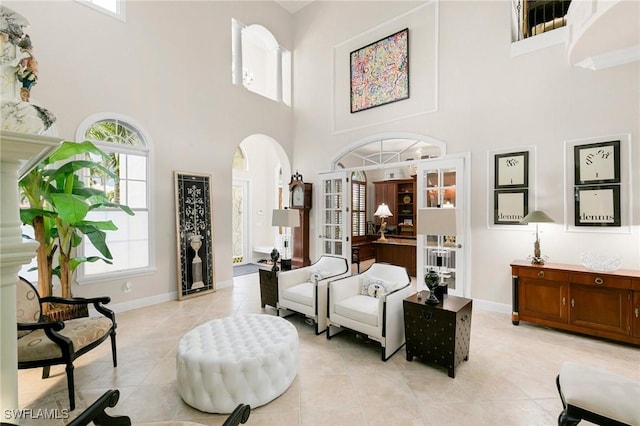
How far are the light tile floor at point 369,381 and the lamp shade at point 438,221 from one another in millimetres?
1274

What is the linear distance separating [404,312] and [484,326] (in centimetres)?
157

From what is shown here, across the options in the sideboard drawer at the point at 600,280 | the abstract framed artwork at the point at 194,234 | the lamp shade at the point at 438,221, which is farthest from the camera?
the abstract framed artwork at the point at 194,234

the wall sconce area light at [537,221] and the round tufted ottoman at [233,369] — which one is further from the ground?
the wall sconce area light at [537,221]

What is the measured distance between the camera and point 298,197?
21.0ft

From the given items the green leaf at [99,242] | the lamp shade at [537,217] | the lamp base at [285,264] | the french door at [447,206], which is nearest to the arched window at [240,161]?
the lamp base at [285,264]

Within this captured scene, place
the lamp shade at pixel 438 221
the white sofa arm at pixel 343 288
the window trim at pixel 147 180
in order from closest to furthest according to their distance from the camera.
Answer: the lamp shade at pixel 438 221, the white sofa arm at pixel 343 288, the window trim at pixel 147 180

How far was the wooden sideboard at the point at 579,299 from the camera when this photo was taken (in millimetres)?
2971

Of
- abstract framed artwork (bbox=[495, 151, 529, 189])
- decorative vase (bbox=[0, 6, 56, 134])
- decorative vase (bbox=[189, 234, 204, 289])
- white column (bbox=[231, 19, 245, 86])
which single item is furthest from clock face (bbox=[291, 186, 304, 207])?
decorative vase (bbox=[0, 6, 56, 134])

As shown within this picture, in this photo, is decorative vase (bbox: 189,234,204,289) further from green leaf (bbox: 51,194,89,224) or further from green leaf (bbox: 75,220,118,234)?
green leaf (bbox: 51,194,89,224)

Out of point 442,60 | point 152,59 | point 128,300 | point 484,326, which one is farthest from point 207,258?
point 442,60

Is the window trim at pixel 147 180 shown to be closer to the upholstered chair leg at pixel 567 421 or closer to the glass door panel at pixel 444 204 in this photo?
the glass door panel at pixel 444 204

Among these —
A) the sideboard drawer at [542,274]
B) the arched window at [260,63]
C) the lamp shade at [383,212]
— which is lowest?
the sideboard drawer at [542,274]

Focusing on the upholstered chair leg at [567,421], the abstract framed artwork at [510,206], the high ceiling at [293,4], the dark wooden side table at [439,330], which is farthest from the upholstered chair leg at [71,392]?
the high ceiling at [293,4]

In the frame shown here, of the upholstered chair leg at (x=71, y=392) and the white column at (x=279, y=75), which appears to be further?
the white column at (x=279, y=75)
